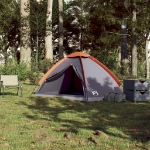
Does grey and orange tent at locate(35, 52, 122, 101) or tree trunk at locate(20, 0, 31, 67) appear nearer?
grey and orange tent at locate(35, 52, 122, 101)

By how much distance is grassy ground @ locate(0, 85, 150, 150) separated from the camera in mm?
5422

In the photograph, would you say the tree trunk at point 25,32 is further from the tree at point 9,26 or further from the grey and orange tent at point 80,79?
the grey and orange tent at point 80,79

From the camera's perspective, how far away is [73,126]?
22.5 feet

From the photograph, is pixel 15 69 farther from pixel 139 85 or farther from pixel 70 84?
pixel 139 85

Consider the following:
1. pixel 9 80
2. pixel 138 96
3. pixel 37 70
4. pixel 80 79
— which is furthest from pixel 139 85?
pixel 37 70

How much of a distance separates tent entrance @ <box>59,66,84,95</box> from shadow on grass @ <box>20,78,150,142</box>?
1321 mm

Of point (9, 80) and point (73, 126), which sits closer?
point (73, 126)

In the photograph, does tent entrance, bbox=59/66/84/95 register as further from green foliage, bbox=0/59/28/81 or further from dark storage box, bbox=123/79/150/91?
green foliage, bbox=0/59/28/81

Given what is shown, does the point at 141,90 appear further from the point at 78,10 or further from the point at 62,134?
the point at 78,10

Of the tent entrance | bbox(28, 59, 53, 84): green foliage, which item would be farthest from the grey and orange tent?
bbox(28, 59, 53, 84): green foliage

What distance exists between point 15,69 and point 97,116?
13335 mm

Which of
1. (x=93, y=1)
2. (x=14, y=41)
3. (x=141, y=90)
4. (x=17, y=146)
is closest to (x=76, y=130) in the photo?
(x=17, y=146)

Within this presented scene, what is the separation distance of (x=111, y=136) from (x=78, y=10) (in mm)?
33357

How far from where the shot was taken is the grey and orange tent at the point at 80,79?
11.4 metres
